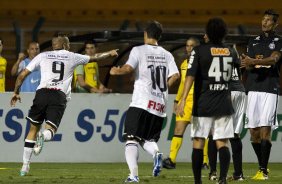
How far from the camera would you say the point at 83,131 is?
676 inches

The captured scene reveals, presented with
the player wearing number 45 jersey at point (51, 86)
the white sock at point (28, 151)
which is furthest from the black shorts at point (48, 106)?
the white sock at point (28, 151)

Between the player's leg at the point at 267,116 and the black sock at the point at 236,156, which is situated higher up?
the player's leg at the point at 267,116

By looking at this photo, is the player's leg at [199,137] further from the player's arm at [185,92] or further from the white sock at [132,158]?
the white sock at [132,158]

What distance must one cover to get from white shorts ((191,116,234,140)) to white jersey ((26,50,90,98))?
356 centimetres

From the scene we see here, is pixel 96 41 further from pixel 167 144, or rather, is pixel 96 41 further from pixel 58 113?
pixel 58 113

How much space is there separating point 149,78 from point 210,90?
125 centimetres

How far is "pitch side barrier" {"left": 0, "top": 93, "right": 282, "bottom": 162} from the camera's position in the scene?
1688cm

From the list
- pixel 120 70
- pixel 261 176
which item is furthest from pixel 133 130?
pixel 261 176

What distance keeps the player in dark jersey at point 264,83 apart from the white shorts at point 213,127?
2.55 meters

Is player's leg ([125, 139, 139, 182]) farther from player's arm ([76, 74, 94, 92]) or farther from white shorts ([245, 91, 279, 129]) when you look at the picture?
player's arm ([76, 74, 94, 92])

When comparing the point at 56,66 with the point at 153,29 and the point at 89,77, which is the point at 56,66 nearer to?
the point at 153,29

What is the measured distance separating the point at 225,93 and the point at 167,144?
7.28 metres

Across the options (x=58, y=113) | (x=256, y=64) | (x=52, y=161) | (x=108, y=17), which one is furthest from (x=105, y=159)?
(x=108, y=17)

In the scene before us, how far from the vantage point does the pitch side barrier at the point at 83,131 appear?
1688 cm
